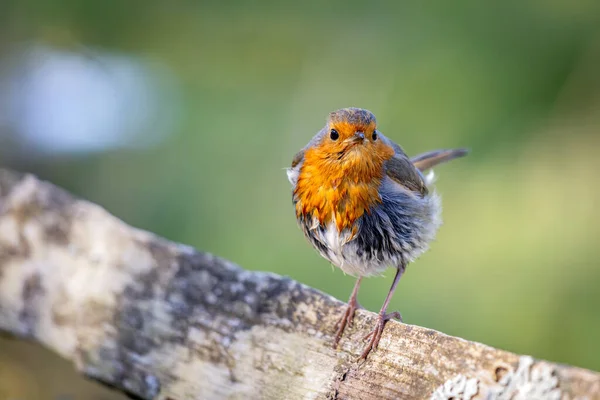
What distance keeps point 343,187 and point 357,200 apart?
0.07m

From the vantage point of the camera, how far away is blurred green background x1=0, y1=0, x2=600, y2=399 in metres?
3.69

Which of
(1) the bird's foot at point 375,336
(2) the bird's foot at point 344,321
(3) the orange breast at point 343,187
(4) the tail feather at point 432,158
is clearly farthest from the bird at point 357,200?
(4) the tail feather at point 432,158

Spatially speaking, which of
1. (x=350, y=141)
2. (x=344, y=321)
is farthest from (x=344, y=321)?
(x=350, y=141)

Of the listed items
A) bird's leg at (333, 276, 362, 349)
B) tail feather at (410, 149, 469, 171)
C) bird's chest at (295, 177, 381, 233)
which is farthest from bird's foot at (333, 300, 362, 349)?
tail feather at (410, 149, 469, 171)

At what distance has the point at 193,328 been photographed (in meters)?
2.20

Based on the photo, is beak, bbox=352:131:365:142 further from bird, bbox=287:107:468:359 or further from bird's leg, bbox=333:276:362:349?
bird's leg, bbox=333:276:362:349

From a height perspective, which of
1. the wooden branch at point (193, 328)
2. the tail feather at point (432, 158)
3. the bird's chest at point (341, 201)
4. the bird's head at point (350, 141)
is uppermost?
the tail feather at point (432, 158)

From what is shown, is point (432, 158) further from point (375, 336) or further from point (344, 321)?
point (375, 336)

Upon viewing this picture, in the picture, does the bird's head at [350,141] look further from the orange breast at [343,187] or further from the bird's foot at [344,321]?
the bird's foot at [344,321]

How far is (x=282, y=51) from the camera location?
6020 mm

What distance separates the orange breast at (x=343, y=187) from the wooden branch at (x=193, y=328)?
1.03ft

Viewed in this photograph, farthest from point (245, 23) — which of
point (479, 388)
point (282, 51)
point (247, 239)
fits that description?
point (479, 388)

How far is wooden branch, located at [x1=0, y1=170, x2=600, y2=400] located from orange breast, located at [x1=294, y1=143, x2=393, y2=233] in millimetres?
313

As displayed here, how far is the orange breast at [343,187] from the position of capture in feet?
7.42
